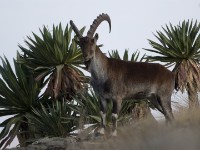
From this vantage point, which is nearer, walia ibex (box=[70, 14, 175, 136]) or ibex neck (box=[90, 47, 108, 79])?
walia ibex (box=[70, 14, 175, 136])

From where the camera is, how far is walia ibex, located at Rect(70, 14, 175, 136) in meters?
11.6

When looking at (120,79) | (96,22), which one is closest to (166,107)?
(120,79)

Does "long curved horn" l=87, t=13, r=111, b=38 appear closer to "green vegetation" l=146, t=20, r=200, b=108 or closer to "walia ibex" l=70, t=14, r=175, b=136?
"walia ibex" l=70, t=14, r=175, b=136

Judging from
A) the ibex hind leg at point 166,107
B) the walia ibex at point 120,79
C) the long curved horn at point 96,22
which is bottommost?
the ibex hind leg at point 166,107

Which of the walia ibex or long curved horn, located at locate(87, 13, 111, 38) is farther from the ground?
long curved horn, located at locate(87, 13, 111, 38)

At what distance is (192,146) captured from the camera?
26.8 feet

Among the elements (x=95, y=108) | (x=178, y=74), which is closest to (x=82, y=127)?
(x=95, y=108)

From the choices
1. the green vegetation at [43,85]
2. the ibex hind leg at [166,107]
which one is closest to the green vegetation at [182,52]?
the green vegetation at [43,85]

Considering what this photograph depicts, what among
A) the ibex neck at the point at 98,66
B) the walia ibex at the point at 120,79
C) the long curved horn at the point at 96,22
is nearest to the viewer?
the walia ibex at the point at 120,79

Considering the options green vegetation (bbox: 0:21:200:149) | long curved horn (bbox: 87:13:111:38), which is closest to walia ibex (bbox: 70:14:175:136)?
long curved horn (bbox: 87:13:111:38)

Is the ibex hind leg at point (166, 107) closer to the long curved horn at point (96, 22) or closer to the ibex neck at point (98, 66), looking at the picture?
the ibex neck at point (98, 66)

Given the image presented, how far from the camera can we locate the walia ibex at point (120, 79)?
11616 mm

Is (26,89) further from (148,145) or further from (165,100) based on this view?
(148,145)

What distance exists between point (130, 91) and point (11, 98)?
8.51m
